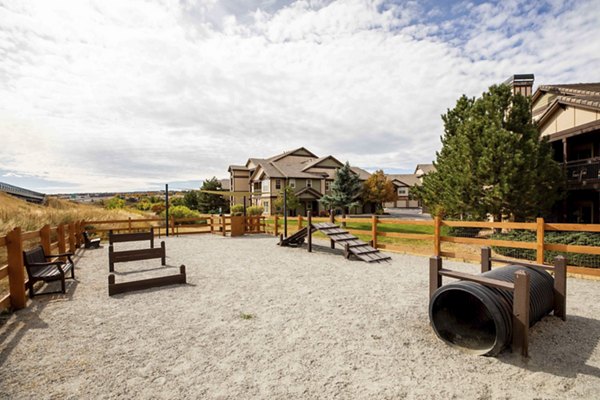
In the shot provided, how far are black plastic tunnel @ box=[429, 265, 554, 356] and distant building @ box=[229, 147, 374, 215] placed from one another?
3221 cm

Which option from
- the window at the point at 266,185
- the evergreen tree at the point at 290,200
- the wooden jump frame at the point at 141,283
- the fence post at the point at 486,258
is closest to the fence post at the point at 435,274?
the fence post at the point at 486,258

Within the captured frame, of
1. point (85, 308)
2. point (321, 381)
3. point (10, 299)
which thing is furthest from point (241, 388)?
point (10, 299)

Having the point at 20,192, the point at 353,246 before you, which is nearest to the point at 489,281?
the point at 353,246

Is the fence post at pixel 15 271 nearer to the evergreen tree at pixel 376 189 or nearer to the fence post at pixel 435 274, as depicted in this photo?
the fence post at pixel 435 274

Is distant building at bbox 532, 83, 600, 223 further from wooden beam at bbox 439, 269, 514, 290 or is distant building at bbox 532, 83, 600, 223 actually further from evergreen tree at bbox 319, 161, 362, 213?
evergreen tree at bbox 319, 161, 362, 213

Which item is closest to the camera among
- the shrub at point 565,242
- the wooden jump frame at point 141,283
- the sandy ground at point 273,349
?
the sandy ground at point 273,349

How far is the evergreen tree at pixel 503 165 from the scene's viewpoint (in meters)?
12.7

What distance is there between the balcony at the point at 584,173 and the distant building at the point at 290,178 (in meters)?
27.2

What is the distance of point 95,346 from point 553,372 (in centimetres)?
577

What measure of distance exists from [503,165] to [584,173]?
14.8ft

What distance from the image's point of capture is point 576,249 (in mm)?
7141

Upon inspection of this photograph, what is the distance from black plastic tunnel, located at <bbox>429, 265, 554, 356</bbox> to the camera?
3838 mm

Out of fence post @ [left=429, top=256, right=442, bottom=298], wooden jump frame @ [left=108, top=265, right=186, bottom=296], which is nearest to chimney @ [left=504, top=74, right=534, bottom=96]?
fence post @ [left=429, top=256, right=442, bottom=298]

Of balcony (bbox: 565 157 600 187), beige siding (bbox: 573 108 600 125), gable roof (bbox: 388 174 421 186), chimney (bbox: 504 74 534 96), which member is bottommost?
balcony (bbox: 565 157 600 187)
